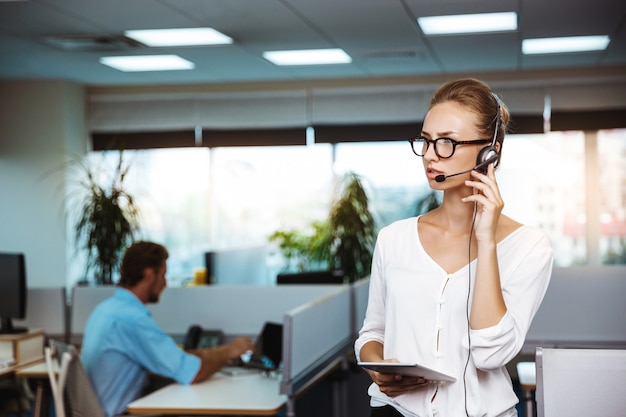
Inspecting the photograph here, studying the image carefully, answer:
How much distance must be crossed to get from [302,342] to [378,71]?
4.42m

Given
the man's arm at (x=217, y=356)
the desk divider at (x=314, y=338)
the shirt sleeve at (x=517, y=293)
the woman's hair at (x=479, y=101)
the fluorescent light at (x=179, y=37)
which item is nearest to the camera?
the shirt sleeve at (x=517, y=293)

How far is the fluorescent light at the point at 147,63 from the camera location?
6.94m

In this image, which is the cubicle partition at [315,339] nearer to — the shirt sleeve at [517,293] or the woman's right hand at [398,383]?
the woman's right hand at [398,383]

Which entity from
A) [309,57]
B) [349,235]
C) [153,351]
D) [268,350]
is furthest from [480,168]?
[349,235]

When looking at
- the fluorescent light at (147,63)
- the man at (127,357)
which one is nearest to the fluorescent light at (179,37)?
the fluorescent light at (147,63)

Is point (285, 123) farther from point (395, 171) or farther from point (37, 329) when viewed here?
point (37, 329)

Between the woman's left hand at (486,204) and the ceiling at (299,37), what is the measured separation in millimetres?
3598

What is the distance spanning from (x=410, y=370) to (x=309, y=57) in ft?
18.5

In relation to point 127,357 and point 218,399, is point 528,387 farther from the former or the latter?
point 127,357

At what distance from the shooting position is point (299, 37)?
615cm

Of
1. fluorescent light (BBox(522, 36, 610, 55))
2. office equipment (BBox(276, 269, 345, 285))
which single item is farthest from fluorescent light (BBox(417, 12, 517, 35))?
office equipment (BBox(276, 269, 345, 285))

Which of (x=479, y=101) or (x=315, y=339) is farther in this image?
(x=315, y=339)

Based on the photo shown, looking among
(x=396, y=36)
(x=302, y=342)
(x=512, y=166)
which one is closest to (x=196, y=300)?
(x=302, y=342)

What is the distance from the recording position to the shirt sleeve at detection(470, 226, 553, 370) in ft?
5.12
